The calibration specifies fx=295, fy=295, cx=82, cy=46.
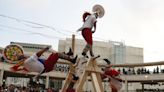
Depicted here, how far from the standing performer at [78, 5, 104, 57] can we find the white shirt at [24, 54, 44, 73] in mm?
1386

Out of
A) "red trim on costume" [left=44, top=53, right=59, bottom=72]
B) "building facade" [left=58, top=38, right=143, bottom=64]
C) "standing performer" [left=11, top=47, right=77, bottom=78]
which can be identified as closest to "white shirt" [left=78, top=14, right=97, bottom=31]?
"standing performer" [left=11, top=47, right=77, bottom=78]

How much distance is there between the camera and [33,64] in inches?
329

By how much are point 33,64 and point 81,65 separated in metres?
1.43

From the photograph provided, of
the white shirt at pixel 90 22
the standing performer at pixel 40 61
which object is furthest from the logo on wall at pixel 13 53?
the white shirt at pixel 90 22

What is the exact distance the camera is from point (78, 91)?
816cm

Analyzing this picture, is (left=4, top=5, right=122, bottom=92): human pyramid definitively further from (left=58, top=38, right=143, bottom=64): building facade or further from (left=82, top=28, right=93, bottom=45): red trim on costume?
(left=58, top=38, right=143, bottom=64): building facade

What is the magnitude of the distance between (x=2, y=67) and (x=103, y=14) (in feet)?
93.8

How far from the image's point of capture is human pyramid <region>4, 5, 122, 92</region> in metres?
8.34

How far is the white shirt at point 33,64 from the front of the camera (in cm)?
831

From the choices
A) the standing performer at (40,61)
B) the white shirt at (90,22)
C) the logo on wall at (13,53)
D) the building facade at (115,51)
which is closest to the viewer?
the standing performer at (40,61)

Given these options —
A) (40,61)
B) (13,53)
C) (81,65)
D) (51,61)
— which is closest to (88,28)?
(81,65)

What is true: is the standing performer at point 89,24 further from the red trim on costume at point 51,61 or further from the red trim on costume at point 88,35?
the red trim on costume at point 51,61

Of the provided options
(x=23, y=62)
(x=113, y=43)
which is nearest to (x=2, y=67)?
(x=23, y=62)

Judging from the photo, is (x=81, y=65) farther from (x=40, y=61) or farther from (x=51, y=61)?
(x=40, y=61)
